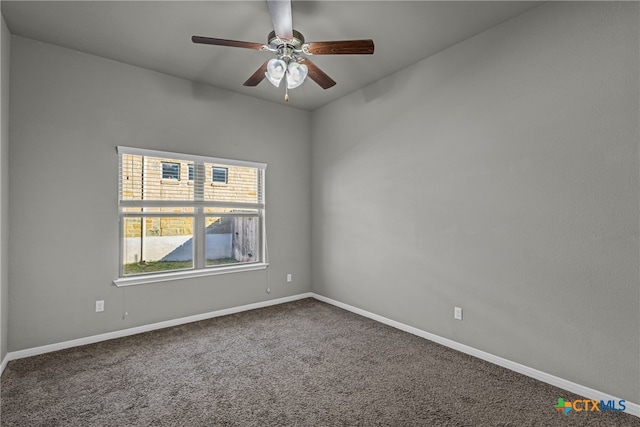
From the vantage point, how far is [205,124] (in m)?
3.97

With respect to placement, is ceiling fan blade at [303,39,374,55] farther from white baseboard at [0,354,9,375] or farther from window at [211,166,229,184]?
white baseboard at [0,354,9,375]

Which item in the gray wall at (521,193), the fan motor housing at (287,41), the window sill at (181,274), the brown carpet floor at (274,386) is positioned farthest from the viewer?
the window sill at (181,274)

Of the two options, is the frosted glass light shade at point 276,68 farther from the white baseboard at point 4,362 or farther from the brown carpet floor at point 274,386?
the white baseboard at point 4,362

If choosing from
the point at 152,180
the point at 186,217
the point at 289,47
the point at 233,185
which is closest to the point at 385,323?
the point at 233,185

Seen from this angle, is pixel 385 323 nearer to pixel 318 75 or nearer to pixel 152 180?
pixel 318 75

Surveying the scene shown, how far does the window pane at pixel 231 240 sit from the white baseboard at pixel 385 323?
2.12ft

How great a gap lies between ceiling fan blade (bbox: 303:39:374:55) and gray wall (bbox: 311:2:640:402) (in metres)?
1.24

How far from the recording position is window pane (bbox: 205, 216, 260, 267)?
408 centimetres

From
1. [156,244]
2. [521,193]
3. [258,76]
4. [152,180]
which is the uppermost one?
[258,76]

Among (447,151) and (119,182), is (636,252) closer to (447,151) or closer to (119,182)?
(447,151)

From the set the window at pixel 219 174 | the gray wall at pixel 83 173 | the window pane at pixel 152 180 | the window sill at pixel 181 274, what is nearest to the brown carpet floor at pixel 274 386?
the gray wall at pixel 83 173

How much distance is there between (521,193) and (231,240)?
10.9 ft

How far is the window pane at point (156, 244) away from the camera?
3.50 metres

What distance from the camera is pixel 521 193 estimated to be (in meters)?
2.60
